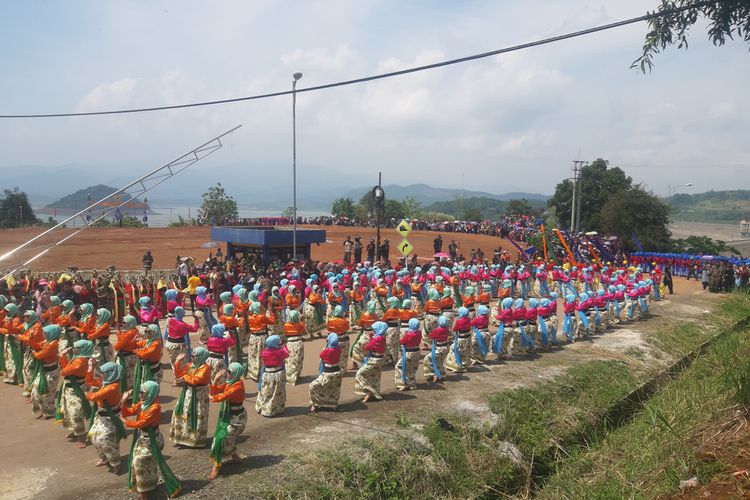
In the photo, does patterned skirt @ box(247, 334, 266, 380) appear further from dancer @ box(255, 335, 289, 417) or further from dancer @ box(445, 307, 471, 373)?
dancer @ box(445, 307, 471, 373)

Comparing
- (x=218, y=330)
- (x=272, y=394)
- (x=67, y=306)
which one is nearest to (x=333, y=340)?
(x=272, y=394)

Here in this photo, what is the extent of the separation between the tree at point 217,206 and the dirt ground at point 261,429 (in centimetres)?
4804

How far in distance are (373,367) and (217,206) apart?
5375 centimetres

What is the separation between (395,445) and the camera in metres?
8.48

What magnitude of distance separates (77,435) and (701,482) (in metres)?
8.66

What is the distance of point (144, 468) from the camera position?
688 cm

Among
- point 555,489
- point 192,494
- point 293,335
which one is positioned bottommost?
point 555,489

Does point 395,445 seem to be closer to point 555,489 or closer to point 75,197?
point 555,489

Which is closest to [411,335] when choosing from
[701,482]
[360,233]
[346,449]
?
[346,449]

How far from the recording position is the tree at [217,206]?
195ft

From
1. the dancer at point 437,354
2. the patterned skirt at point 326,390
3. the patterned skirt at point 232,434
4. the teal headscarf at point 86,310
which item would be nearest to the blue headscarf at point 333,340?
the patterned skirt at point 326,390

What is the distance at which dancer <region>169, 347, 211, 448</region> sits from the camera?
26.9 ft

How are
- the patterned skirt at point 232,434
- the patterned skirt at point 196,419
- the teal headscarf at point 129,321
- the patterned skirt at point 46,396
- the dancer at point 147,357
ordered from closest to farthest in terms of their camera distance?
1. the patterned skirt at point 232,434
2. the patterned skirt at point 196,419
3. the patterned skirt at point 46,396
4. the dancer at point 147,357
5. the teal headscarf at point 129,321

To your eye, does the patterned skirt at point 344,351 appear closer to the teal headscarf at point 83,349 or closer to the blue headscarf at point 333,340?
the blue headscarf at point 333,340
